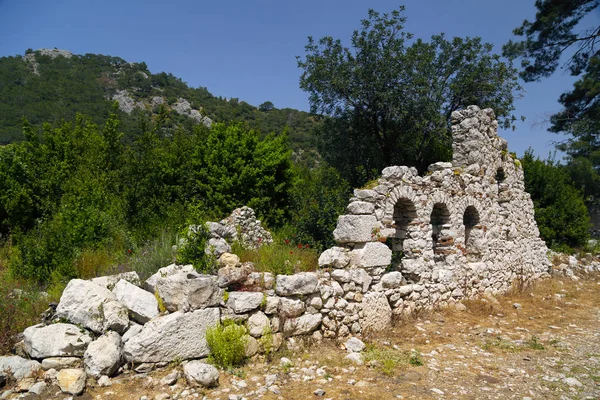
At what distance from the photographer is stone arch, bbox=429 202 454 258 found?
8500mm

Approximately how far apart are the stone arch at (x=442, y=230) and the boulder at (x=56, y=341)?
6.83 metres

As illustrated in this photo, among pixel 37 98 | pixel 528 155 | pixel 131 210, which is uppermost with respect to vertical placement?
pixel 37 98

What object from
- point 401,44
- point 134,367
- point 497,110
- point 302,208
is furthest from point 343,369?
point 497,110

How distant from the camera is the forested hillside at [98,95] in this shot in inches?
1476

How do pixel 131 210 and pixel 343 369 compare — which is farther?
pixel 131 210

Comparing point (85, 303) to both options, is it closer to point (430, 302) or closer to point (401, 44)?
point (430, 302)

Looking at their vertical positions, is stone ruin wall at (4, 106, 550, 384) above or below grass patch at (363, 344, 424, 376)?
above

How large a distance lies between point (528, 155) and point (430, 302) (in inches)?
498

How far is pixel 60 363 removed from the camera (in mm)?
4703

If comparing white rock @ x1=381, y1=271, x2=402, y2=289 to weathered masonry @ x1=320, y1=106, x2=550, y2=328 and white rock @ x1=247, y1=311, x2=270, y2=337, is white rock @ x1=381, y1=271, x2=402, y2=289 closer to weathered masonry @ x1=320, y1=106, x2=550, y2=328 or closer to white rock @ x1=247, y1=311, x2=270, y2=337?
weathered masonry @ x1=320, y1=106, x2=550, y2=328

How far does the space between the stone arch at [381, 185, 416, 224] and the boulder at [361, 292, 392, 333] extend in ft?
4.53

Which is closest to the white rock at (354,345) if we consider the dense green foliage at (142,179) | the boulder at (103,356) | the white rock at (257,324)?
the white rock at (257,324)

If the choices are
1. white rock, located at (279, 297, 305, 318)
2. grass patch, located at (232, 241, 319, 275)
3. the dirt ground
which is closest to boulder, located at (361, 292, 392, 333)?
the dirt ground

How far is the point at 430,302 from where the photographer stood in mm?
7793
